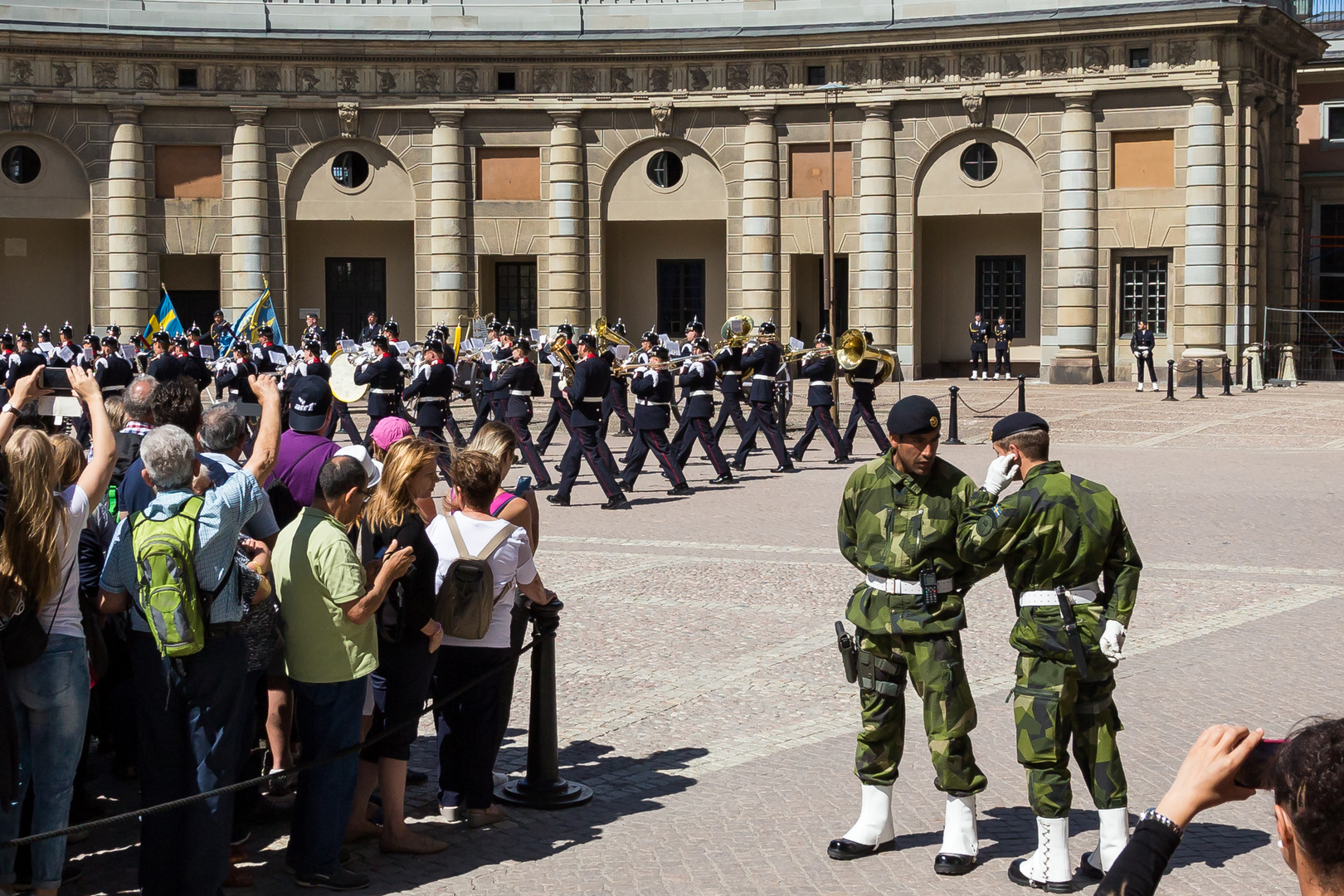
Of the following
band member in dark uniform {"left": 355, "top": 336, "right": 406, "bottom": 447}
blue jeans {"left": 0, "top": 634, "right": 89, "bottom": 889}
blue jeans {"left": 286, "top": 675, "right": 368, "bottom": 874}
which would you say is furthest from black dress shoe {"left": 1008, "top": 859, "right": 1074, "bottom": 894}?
band member in dark uniform {"left": 355, "top": 336, "right": 406, "bottom": 447}

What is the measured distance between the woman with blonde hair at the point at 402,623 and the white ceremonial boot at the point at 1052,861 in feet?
7.90

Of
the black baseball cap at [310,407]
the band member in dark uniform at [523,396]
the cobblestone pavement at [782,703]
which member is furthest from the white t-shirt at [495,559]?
the band member in dark uniform at [523,396]

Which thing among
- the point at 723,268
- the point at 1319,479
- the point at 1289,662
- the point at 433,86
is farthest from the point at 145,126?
the point at 1289,662

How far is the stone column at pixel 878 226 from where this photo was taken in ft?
121

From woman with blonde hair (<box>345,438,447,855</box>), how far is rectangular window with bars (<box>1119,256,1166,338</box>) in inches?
1247

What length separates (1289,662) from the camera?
9672mm

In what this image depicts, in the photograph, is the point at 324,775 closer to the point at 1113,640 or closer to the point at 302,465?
the point at 302,465

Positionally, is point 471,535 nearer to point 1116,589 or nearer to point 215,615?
point 215,615

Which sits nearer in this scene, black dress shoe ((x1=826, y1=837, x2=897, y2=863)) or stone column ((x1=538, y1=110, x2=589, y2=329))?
black dress shoe ((x1=826, y1=837, x2=897, y2=863))

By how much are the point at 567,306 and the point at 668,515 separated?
21.7 m

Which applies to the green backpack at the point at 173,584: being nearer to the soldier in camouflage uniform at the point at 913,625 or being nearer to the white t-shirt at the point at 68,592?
the white t-shirt at the point at 68,592

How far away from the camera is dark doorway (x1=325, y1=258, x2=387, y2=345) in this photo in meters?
39.4

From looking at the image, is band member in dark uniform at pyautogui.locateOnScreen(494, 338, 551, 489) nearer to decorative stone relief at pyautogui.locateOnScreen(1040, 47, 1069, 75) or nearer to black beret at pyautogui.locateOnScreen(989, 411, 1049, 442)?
black beret at pyautogui.locateOnScreen(989, 411, 1049, 442)

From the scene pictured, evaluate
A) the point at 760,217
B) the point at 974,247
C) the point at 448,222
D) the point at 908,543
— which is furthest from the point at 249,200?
the point at 908,543
